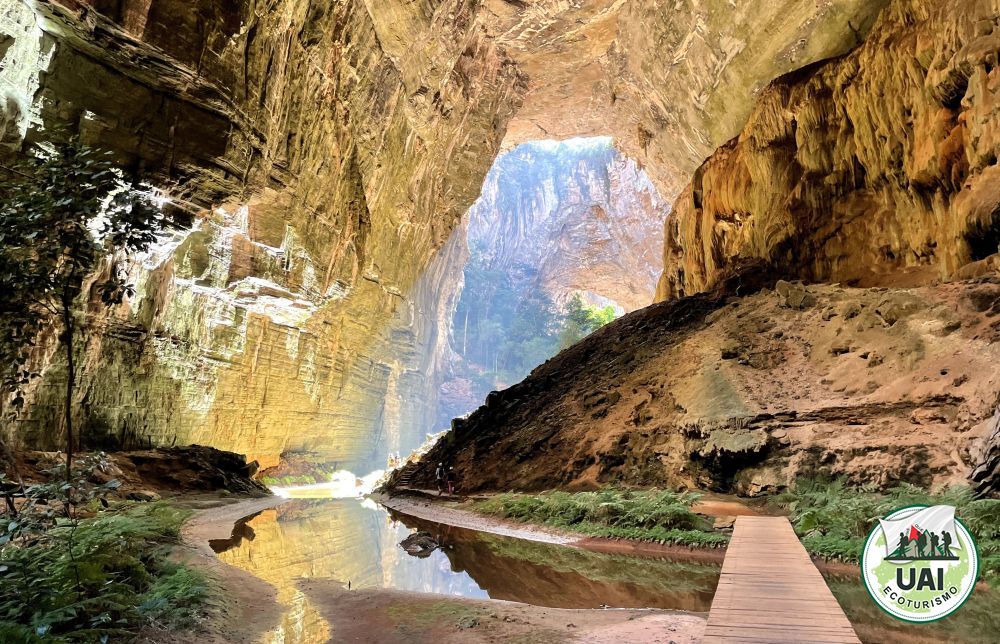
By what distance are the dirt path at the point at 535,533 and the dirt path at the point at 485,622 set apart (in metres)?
2.95

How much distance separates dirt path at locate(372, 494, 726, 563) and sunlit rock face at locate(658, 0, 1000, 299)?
8714mm

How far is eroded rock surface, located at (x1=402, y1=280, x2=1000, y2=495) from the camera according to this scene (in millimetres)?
9062

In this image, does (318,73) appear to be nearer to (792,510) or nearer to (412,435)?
(792,510)

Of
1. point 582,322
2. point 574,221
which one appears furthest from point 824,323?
point 574,221

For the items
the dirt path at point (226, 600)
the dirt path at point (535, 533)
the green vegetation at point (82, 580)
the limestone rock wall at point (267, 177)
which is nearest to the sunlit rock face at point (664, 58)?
the limestone rock wall at point (267, 177)

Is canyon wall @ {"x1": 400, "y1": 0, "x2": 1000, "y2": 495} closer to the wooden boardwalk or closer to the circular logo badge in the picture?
the wooden boardwalk

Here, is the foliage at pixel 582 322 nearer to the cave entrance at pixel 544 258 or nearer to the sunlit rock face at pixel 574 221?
the cave entrance at pixel 544 258

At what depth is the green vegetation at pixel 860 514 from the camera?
235 inches

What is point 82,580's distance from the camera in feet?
15.0

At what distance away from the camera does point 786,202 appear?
17.8 meters

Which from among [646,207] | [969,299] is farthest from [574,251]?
[969,299]

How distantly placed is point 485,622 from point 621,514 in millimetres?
A: 5384

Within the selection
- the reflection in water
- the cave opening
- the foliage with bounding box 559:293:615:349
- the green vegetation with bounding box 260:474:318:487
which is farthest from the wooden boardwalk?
the foliage with bounding box 559:293:615:349

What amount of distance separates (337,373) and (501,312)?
1946 inches
